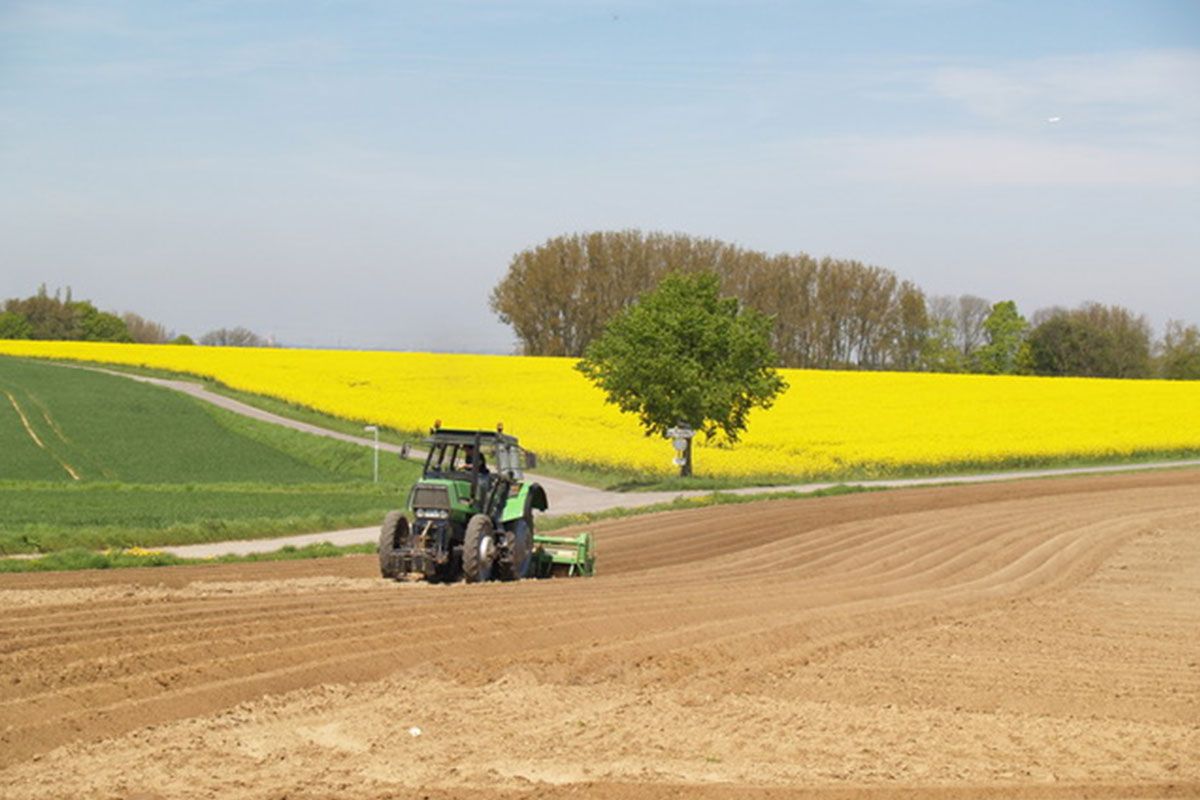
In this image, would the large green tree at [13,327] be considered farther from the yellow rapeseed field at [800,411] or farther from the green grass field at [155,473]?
the green grass field at [155,473]

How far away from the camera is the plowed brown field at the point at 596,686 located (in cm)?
1077

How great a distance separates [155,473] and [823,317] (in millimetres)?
77608

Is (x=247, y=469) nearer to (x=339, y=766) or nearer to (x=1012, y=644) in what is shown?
(x=1012, y=644)

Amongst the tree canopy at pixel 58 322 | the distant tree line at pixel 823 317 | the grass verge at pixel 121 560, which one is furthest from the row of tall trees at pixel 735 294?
the grass verge at pixel 121 560

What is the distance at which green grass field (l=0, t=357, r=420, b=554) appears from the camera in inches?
1283

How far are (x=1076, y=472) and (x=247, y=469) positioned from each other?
2797 cm

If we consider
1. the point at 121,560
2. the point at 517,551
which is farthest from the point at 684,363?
the point at 517,551

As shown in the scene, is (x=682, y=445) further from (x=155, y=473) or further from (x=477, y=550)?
(x=477, y=550)

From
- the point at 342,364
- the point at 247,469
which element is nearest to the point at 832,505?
the point at 247,469

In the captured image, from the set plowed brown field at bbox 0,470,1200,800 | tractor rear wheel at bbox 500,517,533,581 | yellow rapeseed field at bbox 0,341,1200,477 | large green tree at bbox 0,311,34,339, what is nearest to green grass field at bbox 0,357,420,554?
yellow rapeseed field at bbox 0,341,1200,477

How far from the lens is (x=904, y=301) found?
12088 cm

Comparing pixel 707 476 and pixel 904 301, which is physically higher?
pixel 904 301

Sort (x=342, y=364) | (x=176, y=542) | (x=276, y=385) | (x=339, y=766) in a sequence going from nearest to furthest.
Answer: (x=339, y=766) → (x=176, y=542) → (x=276, y=385) → (x=342, y=364)

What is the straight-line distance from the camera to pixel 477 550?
21.1 meters
